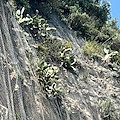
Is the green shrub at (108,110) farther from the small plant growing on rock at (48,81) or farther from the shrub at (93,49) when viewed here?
the shrub at (93,49)

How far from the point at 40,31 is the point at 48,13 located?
2225 mm

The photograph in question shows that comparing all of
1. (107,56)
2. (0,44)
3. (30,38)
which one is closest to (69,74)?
(30,38)

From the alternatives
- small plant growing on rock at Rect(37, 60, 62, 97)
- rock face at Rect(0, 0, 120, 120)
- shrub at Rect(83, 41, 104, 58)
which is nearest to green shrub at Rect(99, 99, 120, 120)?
rock face at Rect(0, 0, 120, 120)

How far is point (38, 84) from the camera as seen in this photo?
877 cm

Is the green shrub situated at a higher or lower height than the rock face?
lower

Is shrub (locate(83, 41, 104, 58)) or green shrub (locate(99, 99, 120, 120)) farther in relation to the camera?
shrub (locate(83, 41, 104, 58))

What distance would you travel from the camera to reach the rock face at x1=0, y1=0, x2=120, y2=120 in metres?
6.38

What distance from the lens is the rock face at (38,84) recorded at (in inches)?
251

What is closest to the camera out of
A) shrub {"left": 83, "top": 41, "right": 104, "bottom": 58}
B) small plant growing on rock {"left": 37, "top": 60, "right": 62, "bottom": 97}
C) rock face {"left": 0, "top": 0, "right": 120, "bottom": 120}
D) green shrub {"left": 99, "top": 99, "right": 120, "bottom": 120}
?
rock face {"left": 0, "top": 0, "right": 120, "bottom": 120}

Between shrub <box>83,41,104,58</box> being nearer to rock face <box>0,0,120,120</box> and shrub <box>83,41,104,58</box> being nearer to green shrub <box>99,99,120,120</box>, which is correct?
rock face <box>0,0,120,120</box>

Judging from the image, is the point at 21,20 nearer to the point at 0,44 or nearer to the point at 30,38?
the point at 30,38

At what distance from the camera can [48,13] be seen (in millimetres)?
14141

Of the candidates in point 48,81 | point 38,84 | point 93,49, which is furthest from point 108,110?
point 93,49

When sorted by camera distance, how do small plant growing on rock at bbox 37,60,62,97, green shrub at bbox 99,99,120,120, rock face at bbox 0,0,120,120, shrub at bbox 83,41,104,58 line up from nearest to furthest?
1. rock face at bbox 0,0,120,120
2. small plant growing on rock at bbox 37,60,62,97
3. green shrub at bbox 99,99,120,120
4. shrub at bbox 83,41,104,58
